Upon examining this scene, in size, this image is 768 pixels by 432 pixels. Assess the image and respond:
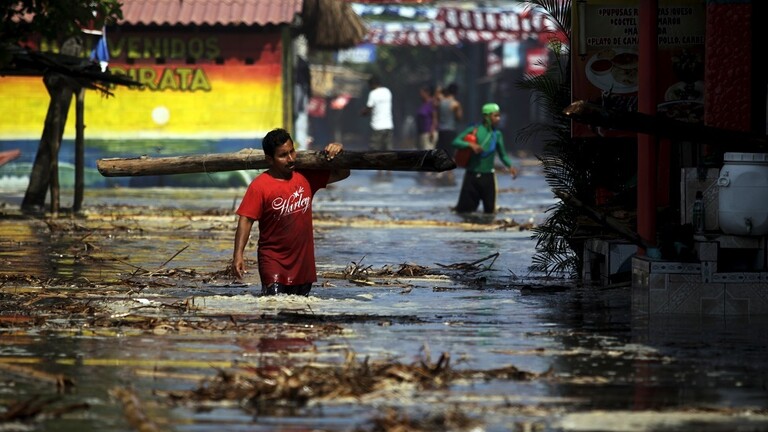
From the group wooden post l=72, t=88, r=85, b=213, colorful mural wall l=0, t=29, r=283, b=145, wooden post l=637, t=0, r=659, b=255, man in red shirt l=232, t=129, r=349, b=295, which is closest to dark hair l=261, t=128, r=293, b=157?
man in red shirt l=232, t=129, r=349, b=295

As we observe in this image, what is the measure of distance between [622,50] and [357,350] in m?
5.25

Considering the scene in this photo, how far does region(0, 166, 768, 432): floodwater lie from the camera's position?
7145 mm

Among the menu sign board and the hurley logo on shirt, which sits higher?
the menu sign board

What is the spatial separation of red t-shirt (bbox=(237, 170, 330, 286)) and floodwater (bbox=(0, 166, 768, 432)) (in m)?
0.22

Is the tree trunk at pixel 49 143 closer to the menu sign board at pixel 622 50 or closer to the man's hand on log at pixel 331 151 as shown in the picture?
the menu sign board at pixel 622 50

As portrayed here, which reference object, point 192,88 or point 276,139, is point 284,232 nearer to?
point 276,139

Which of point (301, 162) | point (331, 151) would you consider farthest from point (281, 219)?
point (331, 151)

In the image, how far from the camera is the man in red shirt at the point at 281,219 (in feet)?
37.8

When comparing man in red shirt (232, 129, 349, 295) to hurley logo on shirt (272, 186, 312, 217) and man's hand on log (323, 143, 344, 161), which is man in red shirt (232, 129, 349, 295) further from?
man's hand on log (323, 143, 344, 161)

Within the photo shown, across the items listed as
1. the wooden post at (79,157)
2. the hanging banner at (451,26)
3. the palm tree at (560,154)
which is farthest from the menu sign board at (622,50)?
the hanging banner at (451,26)

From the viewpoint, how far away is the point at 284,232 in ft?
38.1

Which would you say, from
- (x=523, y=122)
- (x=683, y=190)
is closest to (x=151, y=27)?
(x=683, y=190)

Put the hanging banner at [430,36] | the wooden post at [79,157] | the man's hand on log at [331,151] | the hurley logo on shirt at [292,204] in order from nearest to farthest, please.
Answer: the hurley logo on shirt at [292,204] → the man's hand on log at [331,151] → the wooden post at [79,157] → the hanging banner at [430,36]

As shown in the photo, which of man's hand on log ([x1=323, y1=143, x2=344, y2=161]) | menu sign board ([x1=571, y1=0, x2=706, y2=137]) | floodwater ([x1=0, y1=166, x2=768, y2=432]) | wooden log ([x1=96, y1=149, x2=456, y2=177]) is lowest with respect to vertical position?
floodwater ([x1=0, y1=166, x2=768, y2=432])
